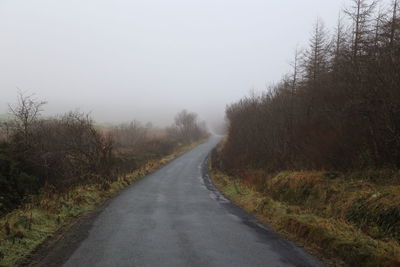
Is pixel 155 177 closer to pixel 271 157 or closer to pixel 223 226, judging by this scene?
pixel 271 157

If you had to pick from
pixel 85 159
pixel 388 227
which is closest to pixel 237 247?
pixel 388 227

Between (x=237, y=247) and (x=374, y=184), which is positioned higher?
(x=374, y=184)

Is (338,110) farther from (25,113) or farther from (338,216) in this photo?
(25,113)

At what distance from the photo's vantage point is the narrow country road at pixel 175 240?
5762mm

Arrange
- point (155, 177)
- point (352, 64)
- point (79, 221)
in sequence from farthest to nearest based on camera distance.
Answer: point (155, 177)
point (352, 64)
point (79, 221)

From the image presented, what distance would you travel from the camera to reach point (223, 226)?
28.0 feet

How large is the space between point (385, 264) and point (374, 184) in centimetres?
455

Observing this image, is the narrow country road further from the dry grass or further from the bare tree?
the bare tree

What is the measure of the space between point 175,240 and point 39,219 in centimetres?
413

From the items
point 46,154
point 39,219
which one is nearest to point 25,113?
point 46,154

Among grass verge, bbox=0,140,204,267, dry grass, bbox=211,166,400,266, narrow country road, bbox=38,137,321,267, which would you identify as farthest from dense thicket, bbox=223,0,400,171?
grass verge, bbox=0,140,204,267

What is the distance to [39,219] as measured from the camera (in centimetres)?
852

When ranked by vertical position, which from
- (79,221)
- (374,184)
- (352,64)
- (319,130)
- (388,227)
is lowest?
(79,221)

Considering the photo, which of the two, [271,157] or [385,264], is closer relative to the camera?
[385,264]
